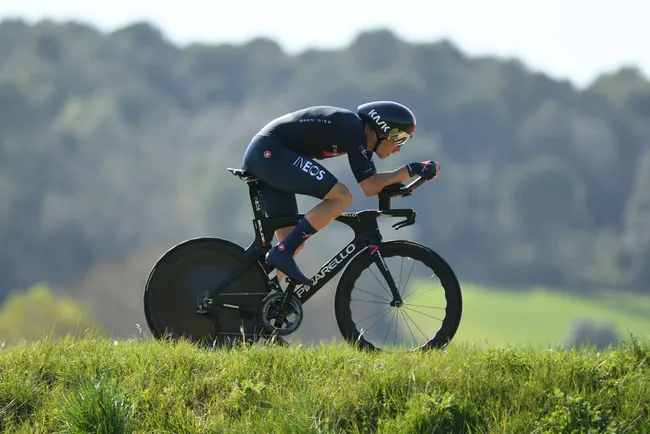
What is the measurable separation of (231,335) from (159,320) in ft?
2.00

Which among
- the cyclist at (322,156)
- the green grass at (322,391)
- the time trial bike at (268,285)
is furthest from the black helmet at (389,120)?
the green grass at (322,391)

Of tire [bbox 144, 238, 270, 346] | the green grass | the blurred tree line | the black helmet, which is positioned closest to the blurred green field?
the blurred tree line

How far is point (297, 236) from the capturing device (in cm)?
835

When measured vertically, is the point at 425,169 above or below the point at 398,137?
below

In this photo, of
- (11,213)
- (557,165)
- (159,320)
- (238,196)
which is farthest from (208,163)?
(159,320)

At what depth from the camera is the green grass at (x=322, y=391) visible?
669 centimetres

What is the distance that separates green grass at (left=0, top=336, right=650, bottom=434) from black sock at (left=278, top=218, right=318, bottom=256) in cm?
101

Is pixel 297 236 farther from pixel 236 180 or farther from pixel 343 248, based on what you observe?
pixel 236 180

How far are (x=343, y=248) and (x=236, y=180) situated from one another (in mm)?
125710

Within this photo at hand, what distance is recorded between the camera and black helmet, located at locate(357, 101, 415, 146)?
8.42 m

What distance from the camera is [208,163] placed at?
159 metres

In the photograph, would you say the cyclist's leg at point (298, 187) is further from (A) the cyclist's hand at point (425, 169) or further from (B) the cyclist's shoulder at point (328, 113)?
(A) the cyclist's hand at point (425, 169)

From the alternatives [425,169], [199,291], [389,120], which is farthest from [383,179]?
[199,291]

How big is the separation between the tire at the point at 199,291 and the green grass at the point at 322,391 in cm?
100
